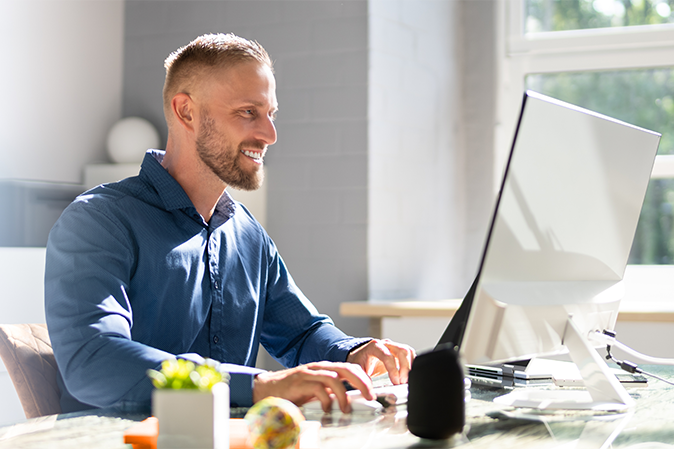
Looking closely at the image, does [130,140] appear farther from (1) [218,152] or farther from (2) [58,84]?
(1) [218,152]

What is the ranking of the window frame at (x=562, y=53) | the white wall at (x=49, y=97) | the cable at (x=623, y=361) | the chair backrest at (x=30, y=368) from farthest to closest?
the window frame at (x=562, y=53) → the white wall at (x=49, y=97) → the chair backrest at (x=30, y=368) → the cable at (x=623, y=361)

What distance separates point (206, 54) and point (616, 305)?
0.97 m

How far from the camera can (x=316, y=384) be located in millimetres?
907

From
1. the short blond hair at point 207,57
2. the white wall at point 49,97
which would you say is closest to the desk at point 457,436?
the short blond hair at point 207,57

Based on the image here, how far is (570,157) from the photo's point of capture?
944 mm

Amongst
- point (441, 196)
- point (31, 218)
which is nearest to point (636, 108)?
point (441, 196)

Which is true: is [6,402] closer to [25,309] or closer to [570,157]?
[25,309]

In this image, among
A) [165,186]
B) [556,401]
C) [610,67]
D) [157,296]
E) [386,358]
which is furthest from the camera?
[610,67]

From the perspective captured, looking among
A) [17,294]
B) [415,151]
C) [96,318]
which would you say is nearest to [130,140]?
[17,294]

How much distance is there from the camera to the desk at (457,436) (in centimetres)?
78

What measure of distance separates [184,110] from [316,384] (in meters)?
0.84

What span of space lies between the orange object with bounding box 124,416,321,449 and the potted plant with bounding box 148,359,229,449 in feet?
0.09

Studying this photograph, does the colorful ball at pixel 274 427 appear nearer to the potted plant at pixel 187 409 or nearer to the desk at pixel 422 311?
the potted plant at pixel 187 409

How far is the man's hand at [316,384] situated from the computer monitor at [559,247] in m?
0.14
